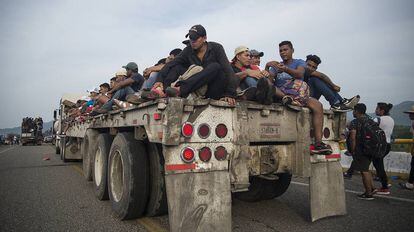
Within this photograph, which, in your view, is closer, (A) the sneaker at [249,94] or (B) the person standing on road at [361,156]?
(A) the sneaker at [249,94]

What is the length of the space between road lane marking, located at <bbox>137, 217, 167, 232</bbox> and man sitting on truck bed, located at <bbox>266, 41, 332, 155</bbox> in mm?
2150

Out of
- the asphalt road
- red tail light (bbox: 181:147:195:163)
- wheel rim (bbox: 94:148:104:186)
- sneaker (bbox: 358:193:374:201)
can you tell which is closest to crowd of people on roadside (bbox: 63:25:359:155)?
red tail light (bbox: 181:147:195:163)

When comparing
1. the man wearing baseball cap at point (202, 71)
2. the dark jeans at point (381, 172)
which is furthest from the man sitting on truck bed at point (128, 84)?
the dark jeans at point (381, 172)

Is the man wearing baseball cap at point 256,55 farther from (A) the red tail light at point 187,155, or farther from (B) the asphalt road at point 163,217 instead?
(A) the red tail light at point 187,155

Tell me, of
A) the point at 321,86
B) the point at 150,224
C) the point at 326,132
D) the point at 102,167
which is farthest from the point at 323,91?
the point at 102,167

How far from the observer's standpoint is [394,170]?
845 centimetres

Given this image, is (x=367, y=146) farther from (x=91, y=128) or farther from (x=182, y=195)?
(x=91, y=128)

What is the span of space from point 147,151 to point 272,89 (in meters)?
1.83

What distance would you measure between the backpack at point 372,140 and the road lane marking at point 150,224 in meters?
4.08

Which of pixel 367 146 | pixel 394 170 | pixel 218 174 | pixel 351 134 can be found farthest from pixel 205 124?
pixel 394 170

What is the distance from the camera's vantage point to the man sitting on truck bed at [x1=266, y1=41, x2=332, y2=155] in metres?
3.77

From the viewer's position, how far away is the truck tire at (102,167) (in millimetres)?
4719

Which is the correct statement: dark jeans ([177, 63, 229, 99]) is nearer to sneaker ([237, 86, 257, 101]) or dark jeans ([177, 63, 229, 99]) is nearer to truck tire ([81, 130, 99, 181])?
sneaker ([237, 86, 257, 101])

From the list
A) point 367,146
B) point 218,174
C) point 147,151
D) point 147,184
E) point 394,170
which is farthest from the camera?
point 394,170
